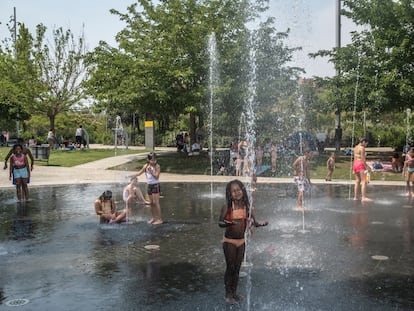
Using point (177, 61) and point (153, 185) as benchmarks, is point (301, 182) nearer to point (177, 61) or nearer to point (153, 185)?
point (153, 185)

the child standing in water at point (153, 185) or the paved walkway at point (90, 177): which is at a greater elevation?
the child standing in water at point (153, 185)

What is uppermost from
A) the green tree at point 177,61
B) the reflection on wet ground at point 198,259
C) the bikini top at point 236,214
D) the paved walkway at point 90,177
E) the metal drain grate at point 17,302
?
the green tree at point 177,61

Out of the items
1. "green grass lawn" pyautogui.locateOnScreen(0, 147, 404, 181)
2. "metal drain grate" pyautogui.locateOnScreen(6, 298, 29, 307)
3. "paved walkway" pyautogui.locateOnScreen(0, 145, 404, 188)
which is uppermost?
"green grass lawn" pyautogui.locateOnScreen(0, 147, 404, 181)

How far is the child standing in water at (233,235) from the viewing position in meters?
6.09

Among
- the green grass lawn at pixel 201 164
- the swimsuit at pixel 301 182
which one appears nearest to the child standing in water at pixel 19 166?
the swimsuit at pixel 301 182

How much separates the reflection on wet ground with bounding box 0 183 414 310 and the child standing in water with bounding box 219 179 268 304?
267 mm

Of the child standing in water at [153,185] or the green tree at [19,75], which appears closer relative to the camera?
the child standing in water at [153,185]

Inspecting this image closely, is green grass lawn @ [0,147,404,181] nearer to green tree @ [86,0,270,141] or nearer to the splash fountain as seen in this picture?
green tree @ [86,0,270,141]

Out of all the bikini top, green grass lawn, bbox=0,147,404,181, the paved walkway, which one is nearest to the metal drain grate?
the bikini top

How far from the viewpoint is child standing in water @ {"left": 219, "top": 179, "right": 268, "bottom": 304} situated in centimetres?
609

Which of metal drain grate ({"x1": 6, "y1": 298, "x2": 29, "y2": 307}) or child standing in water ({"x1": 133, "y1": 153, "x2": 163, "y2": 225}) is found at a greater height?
child standing in water ({"x1": 133, "y1": 153, "x2": 163, "y2": 225})

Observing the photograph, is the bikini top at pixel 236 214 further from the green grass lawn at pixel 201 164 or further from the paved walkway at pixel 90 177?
the green grass lawn at pixel 201 164

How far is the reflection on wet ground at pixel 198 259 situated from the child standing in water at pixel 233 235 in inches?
10.5

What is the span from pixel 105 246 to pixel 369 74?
19871 millimetres
